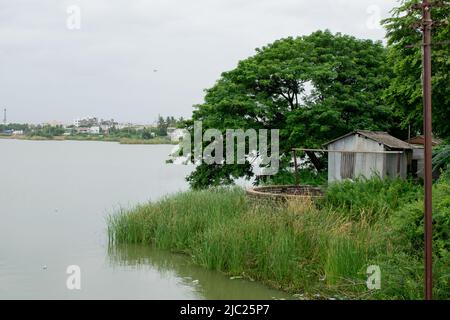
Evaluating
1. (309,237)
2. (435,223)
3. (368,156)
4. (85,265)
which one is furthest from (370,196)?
(85,265)

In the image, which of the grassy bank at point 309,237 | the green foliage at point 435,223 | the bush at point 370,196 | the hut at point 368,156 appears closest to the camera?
the green foliage at point 435,223

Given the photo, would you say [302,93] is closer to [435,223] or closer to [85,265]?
[85,265]

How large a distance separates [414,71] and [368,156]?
1805 millimetres

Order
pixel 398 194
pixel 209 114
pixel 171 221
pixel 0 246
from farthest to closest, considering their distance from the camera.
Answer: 1. pixel 209 114
2. pixel 0 246
3. pixel 171 221
4. pixel 398 194

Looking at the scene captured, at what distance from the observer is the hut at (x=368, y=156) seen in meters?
10.5

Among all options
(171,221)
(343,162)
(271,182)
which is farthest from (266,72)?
(171,221)

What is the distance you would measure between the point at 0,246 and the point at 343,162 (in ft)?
22.8

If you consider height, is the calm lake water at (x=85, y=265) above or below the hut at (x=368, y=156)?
below

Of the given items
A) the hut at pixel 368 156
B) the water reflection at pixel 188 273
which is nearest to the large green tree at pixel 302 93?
the hut at pixel 368 156

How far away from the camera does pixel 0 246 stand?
10914mm

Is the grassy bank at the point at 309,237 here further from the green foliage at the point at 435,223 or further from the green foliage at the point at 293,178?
the green foliage at the point at 293,178

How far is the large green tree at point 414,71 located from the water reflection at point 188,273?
479 centimetres

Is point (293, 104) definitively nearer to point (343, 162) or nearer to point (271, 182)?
point (271, 182)

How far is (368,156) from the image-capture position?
10680mm
